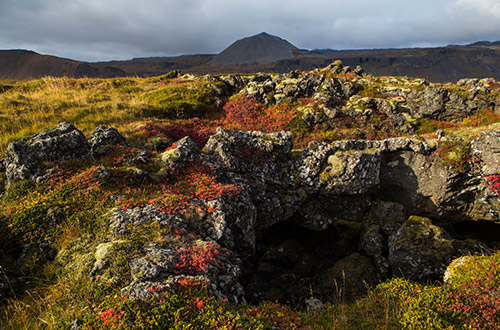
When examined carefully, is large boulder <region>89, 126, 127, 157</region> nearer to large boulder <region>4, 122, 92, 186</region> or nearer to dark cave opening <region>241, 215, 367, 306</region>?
large boulder <region>4, 122, 92, 186</region>

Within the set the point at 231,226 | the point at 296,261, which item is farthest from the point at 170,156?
the point at 296,261

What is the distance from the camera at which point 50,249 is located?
26.7ft

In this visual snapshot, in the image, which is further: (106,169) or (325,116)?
(325,116)

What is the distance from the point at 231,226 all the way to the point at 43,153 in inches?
391

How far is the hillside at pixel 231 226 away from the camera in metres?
6.39

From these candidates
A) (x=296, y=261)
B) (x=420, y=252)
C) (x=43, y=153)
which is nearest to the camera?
(x=43, y=153)

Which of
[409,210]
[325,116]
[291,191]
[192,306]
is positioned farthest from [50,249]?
[325,116]

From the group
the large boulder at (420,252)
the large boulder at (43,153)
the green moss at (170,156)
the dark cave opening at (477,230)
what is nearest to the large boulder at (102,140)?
the large boulder at (43,153)

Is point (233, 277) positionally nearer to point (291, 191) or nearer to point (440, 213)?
point (291, 191)

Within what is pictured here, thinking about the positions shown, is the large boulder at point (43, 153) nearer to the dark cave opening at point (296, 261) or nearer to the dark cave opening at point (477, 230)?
the dark cave opening at point (296, 261)

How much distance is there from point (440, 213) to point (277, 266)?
14073 millimetres

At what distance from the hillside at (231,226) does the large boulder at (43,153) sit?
0.07m

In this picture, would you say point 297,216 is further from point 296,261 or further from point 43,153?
point 43,153

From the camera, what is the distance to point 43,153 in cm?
1143
